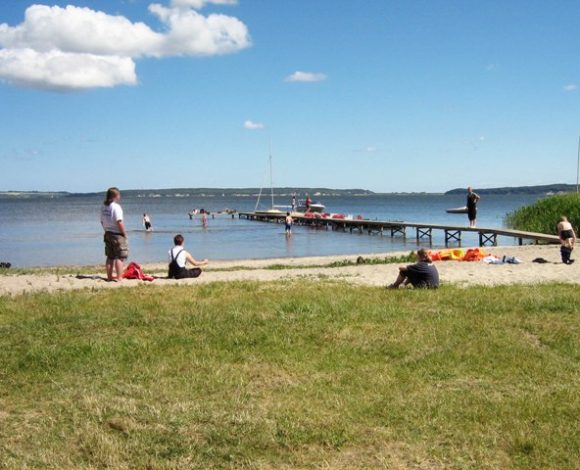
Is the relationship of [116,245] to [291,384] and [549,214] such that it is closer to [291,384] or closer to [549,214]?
[291,384]

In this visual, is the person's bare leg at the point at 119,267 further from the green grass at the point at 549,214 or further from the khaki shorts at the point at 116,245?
the green grass at the point at 549,214

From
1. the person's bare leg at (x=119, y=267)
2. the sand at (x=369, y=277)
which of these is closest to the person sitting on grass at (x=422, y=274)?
the sand at (x=369, y=277)

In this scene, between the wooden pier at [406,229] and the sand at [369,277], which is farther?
the wooden pier at [406,229]

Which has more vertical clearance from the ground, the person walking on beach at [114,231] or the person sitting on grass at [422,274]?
the person walking on beach at [114,231]

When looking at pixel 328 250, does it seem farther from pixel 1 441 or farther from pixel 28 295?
pixel 1 441

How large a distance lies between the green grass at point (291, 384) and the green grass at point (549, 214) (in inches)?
715

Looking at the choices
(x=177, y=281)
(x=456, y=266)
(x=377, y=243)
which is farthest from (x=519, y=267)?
(x=377, y=243)

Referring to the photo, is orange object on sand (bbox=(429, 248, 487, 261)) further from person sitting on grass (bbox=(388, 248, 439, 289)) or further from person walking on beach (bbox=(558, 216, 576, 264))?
person sitting on grass (bbox=(388, 248, 439, 289))

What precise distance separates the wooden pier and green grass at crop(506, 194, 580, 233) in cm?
79

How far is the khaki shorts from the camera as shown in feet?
39.4

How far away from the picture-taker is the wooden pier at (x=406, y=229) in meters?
28.8

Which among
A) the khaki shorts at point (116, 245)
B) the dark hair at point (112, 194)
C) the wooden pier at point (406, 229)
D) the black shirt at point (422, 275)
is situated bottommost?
the wooden pier at point (406, 229)

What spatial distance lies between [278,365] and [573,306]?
15.1ft

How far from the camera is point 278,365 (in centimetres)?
619
